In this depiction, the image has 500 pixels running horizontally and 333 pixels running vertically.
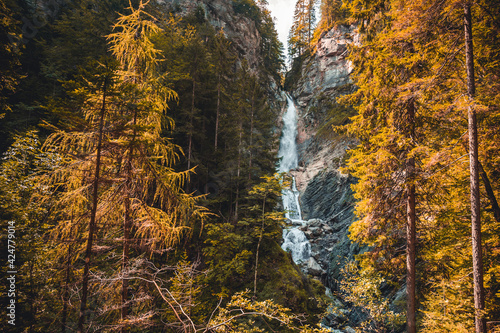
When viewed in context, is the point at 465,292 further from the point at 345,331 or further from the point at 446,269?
the point at 345,331

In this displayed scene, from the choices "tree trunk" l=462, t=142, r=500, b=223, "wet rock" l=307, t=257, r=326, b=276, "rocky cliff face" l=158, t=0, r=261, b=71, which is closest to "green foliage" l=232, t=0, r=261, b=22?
"rocky cliff face" l=158, t=0, r=261, b=71

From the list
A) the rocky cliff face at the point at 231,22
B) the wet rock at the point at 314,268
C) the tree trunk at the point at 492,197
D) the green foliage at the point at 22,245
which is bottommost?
the wet rock at the point at 314,268

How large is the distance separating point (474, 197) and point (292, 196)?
81.8 feet

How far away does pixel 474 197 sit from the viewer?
4.87 metres

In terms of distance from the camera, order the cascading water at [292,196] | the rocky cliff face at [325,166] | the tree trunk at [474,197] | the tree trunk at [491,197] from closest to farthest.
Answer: the tree trunk at [474,197] < the tree trunk at [491,197] < the rocky cliff face at [325,166] < the cascading water at [292,196]

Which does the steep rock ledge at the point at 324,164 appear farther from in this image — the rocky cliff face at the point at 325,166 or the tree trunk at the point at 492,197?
the tree trunk at the point at 492,197

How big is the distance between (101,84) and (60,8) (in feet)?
115

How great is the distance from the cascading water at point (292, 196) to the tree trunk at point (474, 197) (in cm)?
517

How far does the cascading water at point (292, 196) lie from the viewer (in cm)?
2021

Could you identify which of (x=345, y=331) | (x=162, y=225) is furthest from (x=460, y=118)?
(x=345, y=331)

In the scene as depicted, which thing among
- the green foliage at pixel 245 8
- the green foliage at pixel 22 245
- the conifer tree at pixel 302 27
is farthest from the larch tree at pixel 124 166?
the conifer tree at pixel 302 27

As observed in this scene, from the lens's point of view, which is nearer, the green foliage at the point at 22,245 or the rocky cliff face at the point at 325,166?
the green foliage at the point at 22,245

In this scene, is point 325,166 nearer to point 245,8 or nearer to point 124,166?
point 124,166

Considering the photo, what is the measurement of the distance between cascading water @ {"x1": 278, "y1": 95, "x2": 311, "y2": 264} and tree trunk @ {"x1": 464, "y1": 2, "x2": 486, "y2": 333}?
5.17 meters
